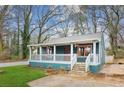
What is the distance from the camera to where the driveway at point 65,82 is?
6.03 meters

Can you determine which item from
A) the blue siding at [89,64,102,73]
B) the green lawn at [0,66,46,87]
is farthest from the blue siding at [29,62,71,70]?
the blue siding at [89,64,102,73]

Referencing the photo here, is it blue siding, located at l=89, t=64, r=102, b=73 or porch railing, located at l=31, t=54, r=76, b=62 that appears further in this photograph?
porch railing, located at l=31, t=54, r=76, b=62

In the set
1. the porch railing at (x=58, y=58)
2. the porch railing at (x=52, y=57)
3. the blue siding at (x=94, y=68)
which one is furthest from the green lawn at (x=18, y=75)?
the blue siding at (x=94, y=68)

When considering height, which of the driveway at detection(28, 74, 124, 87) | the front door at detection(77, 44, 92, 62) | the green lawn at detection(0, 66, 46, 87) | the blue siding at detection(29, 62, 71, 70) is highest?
the front door at detection(77, 44, 92, 62)

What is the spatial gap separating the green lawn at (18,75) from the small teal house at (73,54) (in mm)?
405

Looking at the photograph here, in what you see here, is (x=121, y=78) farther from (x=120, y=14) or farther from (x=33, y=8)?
(x=33, y=8)

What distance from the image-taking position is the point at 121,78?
6605mm

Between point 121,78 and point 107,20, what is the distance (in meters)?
1.91

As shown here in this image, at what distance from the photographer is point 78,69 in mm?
7734

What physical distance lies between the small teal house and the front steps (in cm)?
12

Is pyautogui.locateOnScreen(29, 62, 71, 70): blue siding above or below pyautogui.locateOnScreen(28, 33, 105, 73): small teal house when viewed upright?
below

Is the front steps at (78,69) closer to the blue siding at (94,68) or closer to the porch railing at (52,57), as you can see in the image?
the blue siding at (94,68)

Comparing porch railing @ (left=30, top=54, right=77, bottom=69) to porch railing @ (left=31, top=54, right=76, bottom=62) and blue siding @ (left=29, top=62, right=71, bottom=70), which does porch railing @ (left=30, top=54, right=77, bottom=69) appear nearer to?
porch railing @ (left=31, top=54, right=76, bottom=62)

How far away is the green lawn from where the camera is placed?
608cm
